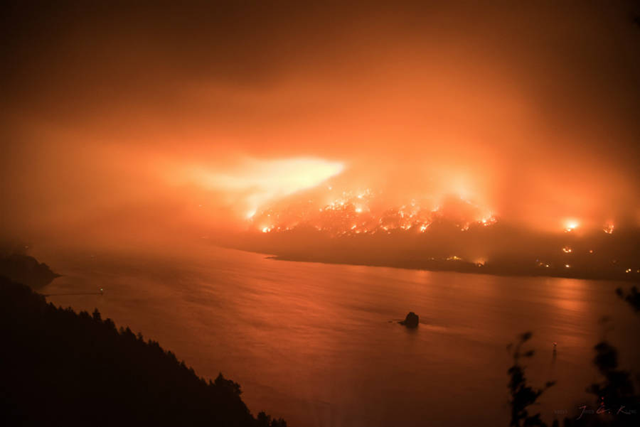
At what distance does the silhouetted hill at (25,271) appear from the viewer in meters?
39.2

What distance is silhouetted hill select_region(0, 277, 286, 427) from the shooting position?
7293 millimetres

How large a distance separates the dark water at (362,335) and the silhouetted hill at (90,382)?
591cm

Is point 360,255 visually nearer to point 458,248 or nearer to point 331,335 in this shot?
point 458,248

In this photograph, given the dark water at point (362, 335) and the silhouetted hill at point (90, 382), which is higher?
the silhouetted hill at point (90, 382)

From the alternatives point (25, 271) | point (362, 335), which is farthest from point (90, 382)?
point (25, 271)

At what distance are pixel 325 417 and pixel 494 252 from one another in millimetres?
83129

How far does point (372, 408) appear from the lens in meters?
16.2

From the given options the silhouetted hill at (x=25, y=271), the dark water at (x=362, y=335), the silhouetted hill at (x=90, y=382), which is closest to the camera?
the silhouetted hill at (x=90, y=382)

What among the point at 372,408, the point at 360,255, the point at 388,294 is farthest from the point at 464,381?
the point at 360,255

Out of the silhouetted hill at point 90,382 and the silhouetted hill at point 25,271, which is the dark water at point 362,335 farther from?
the silhouetted hill at point 90,382

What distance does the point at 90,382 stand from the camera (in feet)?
28.7

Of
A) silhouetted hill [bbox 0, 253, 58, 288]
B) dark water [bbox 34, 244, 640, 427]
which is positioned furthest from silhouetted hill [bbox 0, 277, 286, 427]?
silhouetted hill [bbox 0, 253, 58, 288]

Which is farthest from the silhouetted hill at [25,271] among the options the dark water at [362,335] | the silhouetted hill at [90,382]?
the silhouetted hill at [90,382]

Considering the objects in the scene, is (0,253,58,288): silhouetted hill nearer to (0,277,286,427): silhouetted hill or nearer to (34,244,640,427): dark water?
(34,244,640,427): dark water
